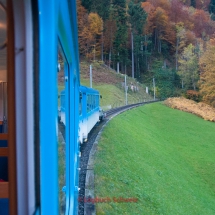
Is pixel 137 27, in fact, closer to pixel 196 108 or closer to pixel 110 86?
pixel 110 86

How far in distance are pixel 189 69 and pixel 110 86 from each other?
49.3 feet

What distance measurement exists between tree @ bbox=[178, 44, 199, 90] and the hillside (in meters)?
6.39

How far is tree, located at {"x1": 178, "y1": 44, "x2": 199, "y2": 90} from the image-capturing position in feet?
142

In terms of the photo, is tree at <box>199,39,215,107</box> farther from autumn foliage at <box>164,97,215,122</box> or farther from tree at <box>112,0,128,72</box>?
tree at <box>112,0,128,72</box>

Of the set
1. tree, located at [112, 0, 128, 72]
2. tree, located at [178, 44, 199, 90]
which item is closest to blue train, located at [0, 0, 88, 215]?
tree, located at [178, 44, 199, 90]

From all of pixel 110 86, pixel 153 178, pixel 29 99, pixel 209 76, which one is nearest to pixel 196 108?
pixel 209 76

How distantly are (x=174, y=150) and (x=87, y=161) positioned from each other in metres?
10.5

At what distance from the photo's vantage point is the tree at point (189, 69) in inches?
1708

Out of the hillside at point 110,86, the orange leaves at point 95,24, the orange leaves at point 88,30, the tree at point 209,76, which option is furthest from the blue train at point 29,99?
the orange leaves at point 95,24

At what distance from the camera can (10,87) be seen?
0.90 metres

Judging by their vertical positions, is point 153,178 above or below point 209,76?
below

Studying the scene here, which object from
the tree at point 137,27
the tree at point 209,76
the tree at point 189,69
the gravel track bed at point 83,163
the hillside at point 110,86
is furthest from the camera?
the tree at point 137,27

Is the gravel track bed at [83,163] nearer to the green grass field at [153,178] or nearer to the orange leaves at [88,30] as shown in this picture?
the green grass field at [153,178]

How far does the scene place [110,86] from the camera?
36.6 meters
